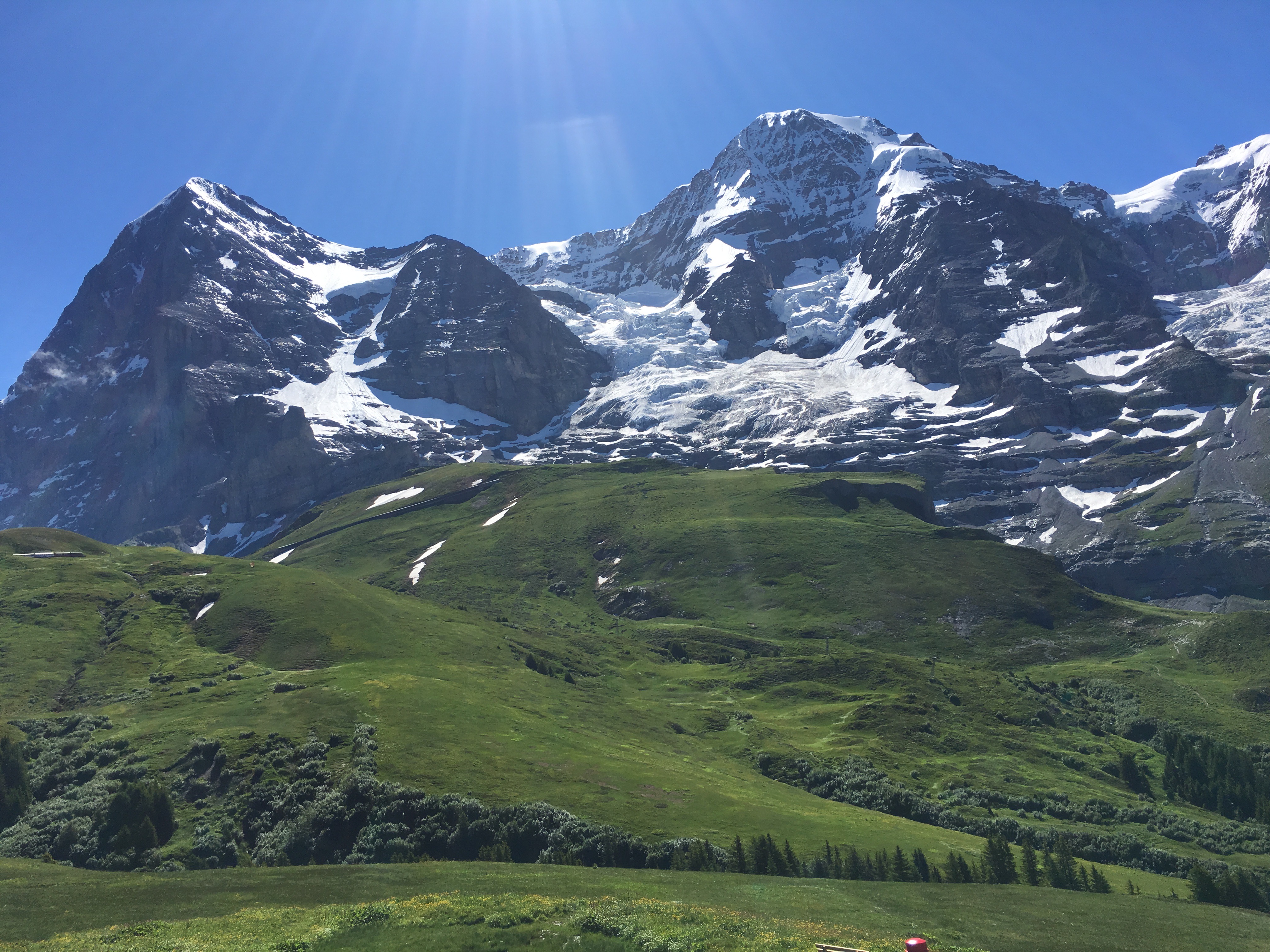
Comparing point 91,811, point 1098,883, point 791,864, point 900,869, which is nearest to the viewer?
point 791,864

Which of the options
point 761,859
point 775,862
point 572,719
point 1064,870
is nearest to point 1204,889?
point 1064,870

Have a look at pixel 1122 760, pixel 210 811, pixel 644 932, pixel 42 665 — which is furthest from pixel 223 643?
pixel 1122 760

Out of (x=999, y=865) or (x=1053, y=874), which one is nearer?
(x=999, y=865)

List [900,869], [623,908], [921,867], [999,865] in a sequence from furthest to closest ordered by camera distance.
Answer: [921,867], [999,865], [900,869], [623,908]

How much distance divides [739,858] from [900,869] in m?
16.2

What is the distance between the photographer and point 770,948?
33.4 metres

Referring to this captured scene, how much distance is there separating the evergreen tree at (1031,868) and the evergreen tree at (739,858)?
2596cm

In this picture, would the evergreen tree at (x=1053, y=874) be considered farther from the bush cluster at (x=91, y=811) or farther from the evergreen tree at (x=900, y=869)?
the bush cluster at (x=91, y=811)

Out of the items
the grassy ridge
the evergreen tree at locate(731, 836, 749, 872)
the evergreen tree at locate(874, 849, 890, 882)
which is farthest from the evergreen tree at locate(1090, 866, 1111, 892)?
the evergreen tree at locate(731, 836, 749, 872)

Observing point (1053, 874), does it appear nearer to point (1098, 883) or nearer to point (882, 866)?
point (1098, 883)

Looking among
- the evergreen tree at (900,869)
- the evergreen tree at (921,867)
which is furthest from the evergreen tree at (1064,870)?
the evergreen tree at (900,869)

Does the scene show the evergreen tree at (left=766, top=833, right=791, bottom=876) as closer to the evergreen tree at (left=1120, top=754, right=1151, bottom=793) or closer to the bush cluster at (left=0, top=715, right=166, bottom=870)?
the bush cluster at (left=0, top=715, right=166, bottom=870)

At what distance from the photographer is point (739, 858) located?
73.8m

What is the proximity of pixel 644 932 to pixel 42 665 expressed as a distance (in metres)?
128
